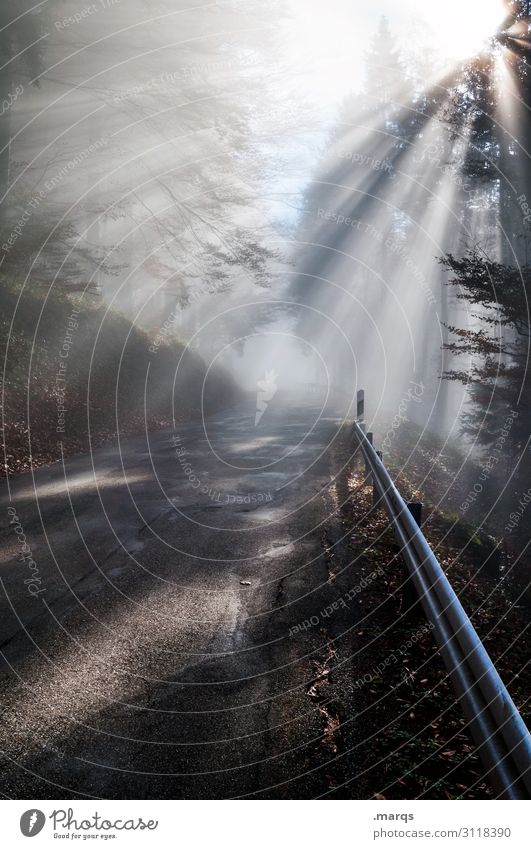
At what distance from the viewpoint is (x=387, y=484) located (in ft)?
23.5

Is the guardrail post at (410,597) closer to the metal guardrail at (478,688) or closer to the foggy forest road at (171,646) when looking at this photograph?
the metal guardrail at (478,688)

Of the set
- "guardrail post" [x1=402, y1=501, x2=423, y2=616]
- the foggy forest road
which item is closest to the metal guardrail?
"guardrail post" [x1=402, y1=501, x2=423, y2=616]

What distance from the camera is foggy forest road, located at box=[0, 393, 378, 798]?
10.5 feet

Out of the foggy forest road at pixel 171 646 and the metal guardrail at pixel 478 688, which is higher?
the metal guardrail at pixel 478 688

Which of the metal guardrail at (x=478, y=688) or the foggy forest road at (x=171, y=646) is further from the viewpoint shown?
the foggy forest road at (x=171, y=646)

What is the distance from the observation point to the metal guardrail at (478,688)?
2.42 metres

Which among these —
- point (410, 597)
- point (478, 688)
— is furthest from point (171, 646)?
point (478, 688)

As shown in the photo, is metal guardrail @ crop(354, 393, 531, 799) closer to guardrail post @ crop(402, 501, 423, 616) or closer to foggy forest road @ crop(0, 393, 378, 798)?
guardrail post @ crop(402, 501, 423, 616)

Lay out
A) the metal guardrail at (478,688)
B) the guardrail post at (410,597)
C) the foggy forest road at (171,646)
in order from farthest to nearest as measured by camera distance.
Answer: the guardrail post at (410,597) < the foggy forest road at (171,646) < the metal guardrail at (478,688)

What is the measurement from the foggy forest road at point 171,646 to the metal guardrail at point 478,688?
32.1 inches

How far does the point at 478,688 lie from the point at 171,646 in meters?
2.59

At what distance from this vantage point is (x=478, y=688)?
119 inches

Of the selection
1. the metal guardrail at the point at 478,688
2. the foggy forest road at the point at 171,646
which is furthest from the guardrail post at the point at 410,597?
the foggy forest road at the point at 171,646

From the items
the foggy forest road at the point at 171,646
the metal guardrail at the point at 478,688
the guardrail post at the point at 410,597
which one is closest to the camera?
the metal guardrail at the point at 478,688
